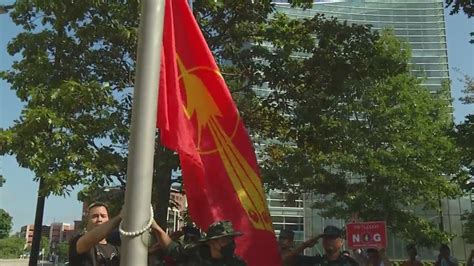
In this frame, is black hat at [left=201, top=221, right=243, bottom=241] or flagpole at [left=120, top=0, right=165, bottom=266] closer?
flagpole at [left=120, top=0, right=165, bottom=266]

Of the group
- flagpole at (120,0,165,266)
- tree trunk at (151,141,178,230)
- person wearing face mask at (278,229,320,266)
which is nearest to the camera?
flagpole at (120,0,165,266)

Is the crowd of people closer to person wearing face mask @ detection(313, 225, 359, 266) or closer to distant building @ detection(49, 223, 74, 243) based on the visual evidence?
person wearing face mask @ detection(313, 225, 359, 266)

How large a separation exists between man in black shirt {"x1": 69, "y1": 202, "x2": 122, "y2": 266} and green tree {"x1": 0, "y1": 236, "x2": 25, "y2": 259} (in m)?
82.1

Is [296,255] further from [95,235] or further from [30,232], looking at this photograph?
[30,232]

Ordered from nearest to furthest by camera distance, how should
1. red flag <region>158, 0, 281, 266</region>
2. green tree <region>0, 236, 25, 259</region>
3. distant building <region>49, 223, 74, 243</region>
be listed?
1. red flag <region>158, 0, 281, 266</region>
2. distant building <region>49, 223, 74, 243</region>
3. green tree <region>0, 236, 25, 259</region>

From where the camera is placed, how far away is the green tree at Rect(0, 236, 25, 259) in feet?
273

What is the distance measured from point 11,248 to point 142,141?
305 ft

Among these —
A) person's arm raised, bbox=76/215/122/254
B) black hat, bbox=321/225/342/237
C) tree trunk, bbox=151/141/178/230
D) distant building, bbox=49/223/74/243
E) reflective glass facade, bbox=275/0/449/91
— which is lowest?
person's arm raised, bbox=76/215/122/254

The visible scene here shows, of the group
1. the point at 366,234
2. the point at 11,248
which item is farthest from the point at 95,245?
the point at 11,248

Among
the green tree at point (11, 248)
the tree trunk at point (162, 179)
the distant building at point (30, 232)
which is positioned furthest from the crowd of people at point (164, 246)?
the green tree at point (11, 248)

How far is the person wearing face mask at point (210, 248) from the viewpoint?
3.86m

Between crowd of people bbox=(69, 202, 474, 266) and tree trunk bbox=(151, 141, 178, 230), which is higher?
tree trunk bbox=(151, 141, 178, 230)

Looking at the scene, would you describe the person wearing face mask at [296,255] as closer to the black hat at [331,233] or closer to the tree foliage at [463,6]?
the black hat at [331,233]

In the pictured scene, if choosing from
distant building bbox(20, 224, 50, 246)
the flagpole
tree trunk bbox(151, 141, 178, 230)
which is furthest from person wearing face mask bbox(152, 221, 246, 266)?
distant building bbox(20, 224, 50, 246)
